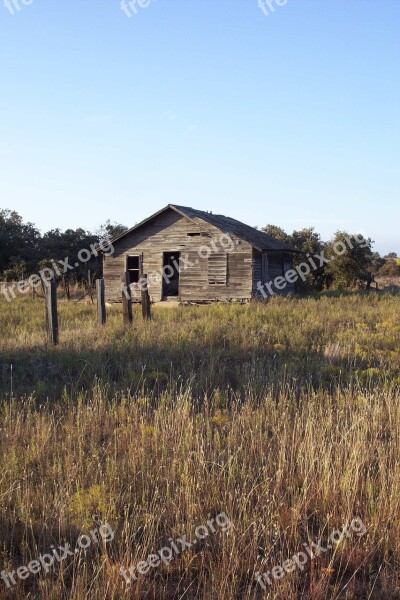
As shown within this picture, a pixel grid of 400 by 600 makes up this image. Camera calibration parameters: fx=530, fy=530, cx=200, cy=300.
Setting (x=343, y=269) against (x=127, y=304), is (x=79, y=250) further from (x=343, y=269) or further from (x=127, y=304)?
(x=127, y=304)

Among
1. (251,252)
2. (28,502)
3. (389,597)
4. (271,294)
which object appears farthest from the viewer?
(271,294)

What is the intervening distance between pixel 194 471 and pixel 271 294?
67.7 feet

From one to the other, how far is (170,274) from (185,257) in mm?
1772

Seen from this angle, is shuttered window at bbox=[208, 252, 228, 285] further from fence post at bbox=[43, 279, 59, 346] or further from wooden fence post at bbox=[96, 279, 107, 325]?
fence post at bbox=[43, 279, 59, 346]

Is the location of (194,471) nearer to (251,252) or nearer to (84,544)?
(84,544)

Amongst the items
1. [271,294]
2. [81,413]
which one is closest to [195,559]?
[81,413]

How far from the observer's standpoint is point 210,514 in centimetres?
373

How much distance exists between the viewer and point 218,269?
77.2 ft

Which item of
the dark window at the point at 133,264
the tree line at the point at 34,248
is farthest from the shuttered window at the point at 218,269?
the tree line at the point at 34,248

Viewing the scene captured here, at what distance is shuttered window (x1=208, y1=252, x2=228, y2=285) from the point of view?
23.3 m

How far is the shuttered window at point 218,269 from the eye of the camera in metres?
23.3

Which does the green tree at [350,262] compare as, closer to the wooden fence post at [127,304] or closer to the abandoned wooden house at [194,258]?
the abandoned wooden house at [194,258]

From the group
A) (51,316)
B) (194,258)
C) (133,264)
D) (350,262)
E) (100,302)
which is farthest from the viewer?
(350,262)

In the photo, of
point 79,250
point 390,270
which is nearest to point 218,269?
point 79,250
